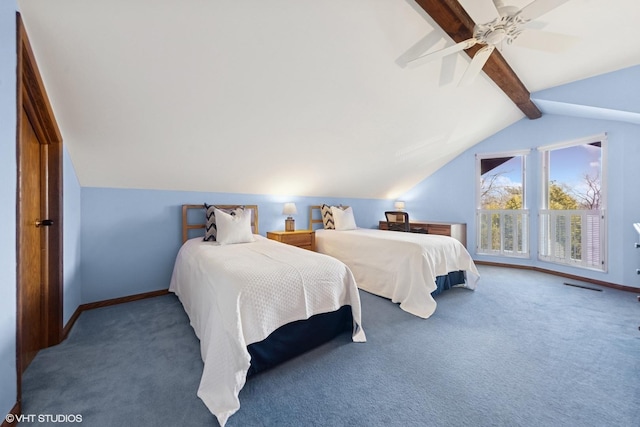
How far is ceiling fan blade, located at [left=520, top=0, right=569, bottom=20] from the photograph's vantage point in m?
1.43

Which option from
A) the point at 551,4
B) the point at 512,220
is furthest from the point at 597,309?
the point at 551,4

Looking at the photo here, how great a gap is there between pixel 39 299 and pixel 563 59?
5.36 m

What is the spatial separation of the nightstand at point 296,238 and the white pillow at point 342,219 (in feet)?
1.64

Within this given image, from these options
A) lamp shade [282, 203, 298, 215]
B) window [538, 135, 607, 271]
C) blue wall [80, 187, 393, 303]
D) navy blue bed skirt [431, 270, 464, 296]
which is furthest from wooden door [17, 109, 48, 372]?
window [538, 135, 607, 271]

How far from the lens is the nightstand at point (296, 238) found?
11.2ft

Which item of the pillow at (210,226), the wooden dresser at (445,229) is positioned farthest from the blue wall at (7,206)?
the wooden dresser at (445,229)

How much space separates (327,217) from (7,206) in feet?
11.3

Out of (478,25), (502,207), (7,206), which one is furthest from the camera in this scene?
(502,207)

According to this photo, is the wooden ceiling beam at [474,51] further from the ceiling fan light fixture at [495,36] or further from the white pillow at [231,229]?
the white pillow at [231,229]

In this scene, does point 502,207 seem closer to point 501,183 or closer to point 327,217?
point 501,183

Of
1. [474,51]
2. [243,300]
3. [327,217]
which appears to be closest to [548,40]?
[474,51]

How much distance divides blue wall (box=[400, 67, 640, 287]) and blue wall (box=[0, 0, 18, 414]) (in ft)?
16.9

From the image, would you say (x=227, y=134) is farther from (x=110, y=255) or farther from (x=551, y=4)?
(x=551, y=4)

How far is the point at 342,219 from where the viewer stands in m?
4.04
